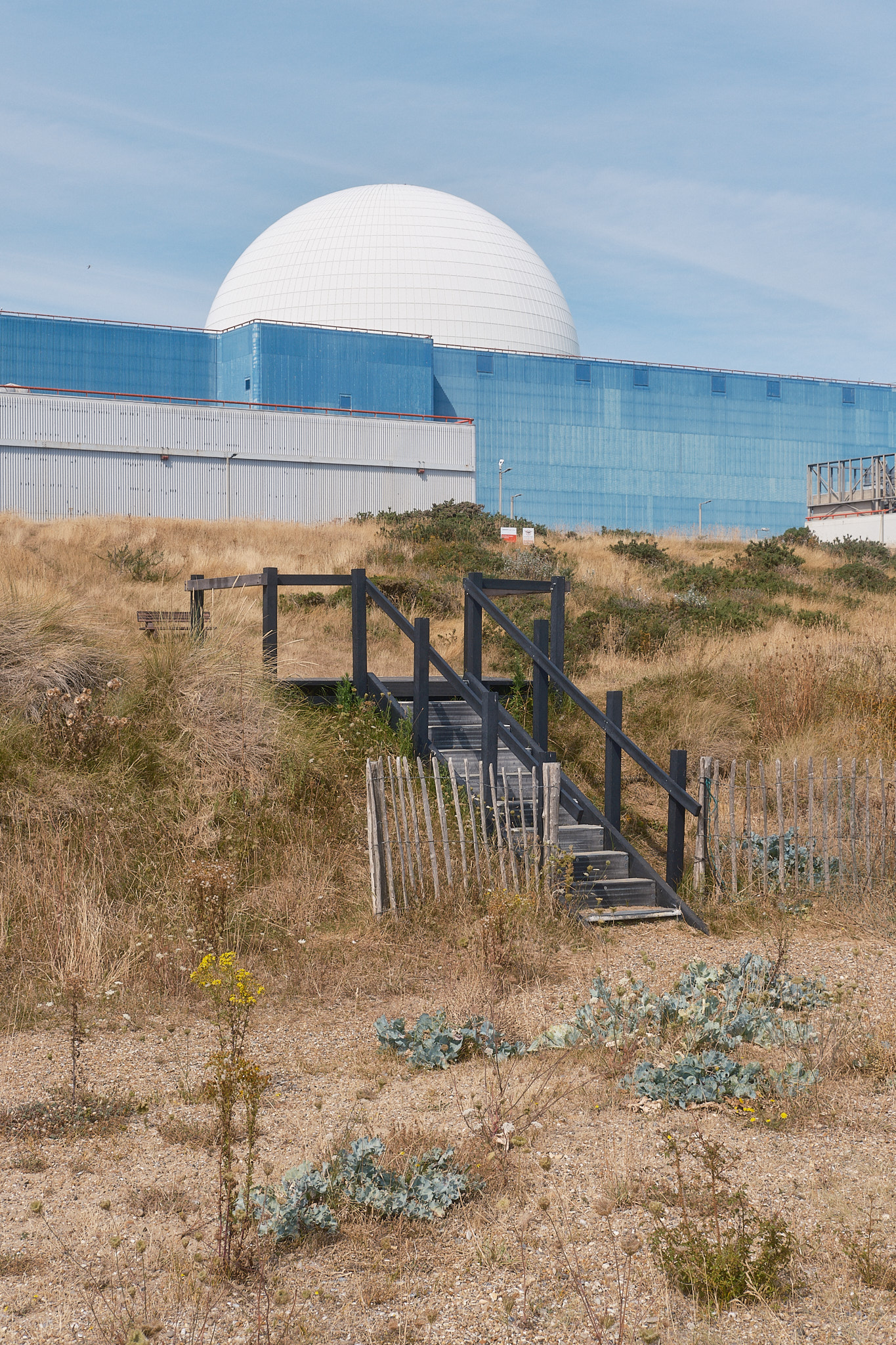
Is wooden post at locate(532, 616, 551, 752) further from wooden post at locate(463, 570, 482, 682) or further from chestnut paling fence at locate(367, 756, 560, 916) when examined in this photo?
chestnut paling fence at locate(367, 756, 560, 916)

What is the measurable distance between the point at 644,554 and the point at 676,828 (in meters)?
18.5

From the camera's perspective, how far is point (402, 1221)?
4215 mm

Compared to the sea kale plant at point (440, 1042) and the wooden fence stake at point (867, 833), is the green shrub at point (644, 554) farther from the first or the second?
the sea kale plant at point (440, 1042)

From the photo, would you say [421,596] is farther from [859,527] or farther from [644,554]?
[859,527]

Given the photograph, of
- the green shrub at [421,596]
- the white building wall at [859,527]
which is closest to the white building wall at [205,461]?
the white building wall at [859,527]

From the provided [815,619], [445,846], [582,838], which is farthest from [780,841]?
[815,619]

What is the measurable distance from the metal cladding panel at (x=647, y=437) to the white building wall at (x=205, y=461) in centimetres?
780

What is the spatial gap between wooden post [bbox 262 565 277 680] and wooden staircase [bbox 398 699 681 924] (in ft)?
5.01

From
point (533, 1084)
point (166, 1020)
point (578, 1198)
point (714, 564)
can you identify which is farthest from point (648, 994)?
point (714, 564)

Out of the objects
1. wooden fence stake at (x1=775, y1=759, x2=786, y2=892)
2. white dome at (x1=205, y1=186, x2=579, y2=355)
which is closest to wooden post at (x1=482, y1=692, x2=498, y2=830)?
wooden fence stake at (x1=775, y1=759, x2=786, y2=892)

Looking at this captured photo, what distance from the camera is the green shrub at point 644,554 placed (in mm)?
26469

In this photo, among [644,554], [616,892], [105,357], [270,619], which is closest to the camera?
[616,892]

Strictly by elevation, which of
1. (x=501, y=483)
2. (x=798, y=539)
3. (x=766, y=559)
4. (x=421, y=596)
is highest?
(x=501, y=483)

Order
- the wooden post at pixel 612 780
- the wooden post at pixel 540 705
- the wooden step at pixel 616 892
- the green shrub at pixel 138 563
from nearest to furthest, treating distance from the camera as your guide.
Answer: the wooden step at pixel 616 892 → the wooden post at pixel 612 780 → the wooden post at pixel 540 705 → the green shrub at pixel 138 563
